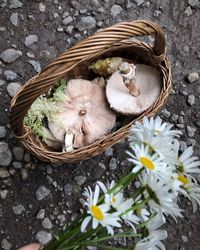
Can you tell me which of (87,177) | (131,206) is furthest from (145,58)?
(131,206)

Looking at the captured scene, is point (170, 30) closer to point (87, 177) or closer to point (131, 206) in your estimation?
point (87, 177)

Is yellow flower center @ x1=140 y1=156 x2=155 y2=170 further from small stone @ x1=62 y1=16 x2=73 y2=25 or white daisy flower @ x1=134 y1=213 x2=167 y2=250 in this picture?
small stone @ x1=62 y1=16 x2=73 y2=25

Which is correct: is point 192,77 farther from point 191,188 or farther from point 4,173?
point 191,188

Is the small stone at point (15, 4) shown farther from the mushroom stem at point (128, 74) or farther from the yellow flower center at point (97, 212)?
the yellow flower center at point (97, 212)

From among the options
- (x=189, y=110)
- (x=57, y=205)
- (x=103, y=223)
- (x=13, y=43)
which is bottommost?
(x=57, y=205)

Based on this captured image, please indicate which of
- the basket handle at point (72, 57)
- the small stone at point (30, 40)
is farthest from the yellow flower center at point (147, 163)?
the small stone at point (30, 40)

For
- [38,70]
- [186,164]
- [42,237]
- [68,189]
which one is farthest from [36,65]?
[186,164]
